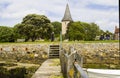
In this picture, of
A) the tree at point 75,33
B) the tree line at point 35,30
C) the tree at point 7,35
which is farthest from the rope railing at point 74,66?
the tree at point 7,35

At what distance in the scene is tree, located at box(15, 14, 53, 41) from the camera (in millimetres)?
62250

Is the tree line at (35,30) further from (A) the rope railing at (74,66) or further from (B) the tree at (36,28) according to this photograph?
(A) the rope railing at (74,66)

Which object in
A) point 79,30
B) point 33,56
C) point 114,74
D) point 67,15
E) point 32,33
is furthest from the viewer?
point 67,15

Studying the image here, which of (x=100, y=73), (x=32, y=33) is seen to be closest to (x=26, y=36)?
(x=32, y=33)

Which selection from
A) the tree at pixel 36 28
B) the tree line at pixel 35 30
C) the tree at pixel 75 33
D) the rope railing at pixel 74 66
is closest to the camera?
the rope railing at pixel 74 66

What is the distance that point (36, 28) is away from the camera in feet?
208

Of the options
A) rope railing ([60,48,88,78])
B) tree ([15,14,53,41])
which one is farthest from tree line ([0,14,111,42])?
rope railing ([60,48,88,78])

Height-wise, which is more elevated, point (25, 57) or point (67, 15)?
point (67, 15)

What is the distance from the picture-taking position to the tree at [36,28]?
62250mm

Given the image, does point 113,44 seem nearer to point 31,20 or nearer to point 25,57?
point 25,57

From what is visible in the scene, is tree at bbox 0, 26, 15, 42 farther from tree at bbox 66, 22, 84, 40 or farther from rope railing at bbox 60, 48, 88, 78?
rope railing at bbox 60, 48, 88, 78

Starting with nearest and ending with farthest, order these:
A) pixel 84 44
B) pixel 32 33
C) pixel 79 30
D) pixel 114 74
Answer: pixel 114 74 → pixel 84 44 → pixel 32 33 → pixel 79 30

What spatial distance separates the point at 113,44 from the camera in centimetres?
2903

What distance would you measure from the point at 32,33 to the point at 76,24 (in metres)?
16.1
